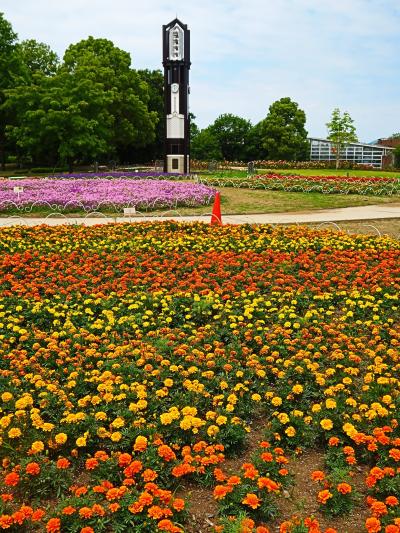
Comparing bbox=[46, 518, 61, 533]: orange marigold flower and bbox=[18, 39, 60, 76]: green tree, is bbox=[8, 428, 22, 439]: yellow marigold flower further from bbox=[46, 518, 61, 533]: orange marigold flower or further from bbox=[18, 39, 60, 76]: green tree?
bbox=[18, 39, 60, 76]: green tree

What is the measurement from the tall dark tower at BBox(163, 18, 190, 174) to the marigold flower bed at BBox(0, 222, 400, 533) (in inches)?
1275

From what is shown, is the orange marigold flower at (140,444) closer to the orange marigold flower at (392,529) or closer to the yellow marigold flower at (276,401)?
the yellow marigold flower at (276,401)

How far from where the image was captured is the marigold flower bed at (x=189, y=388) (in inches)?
123

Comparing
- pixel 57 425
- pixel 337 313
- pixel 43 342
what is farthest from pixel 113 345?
pixel 337 313

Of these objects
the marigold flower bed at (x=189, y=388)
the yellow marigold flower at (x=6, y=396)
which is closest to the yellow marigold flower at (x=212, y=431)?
the marigold flower bed at (x=189, y=388)

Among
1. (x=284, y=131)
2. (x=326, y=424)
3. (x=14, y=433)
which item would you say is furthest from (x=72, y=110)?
(x=284, y=131)

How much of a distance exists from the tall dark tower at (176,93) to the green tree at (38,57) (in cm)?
1334

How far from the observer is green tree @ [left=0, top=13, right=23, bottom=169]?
40062 millimetres

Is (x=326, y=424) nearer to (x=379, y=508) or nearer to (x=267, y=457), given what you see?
(x=267, y=457)

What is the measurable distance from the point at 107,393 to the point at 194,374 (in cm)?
82

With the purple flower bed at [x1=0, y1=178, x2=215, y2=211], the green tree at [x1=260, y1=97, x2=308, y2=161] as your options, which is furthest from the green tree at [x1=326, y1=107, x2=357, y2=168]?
the purple flower bed at [x1=0, y1=178, x2=215, y2=211]

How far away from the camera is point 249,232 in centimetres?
1123

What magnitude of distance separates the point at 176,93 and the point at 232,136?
38.5 meters

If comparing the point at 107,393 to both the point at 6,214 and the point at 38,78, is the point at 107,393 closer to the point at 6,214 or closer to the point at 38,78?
the point at 6,214
